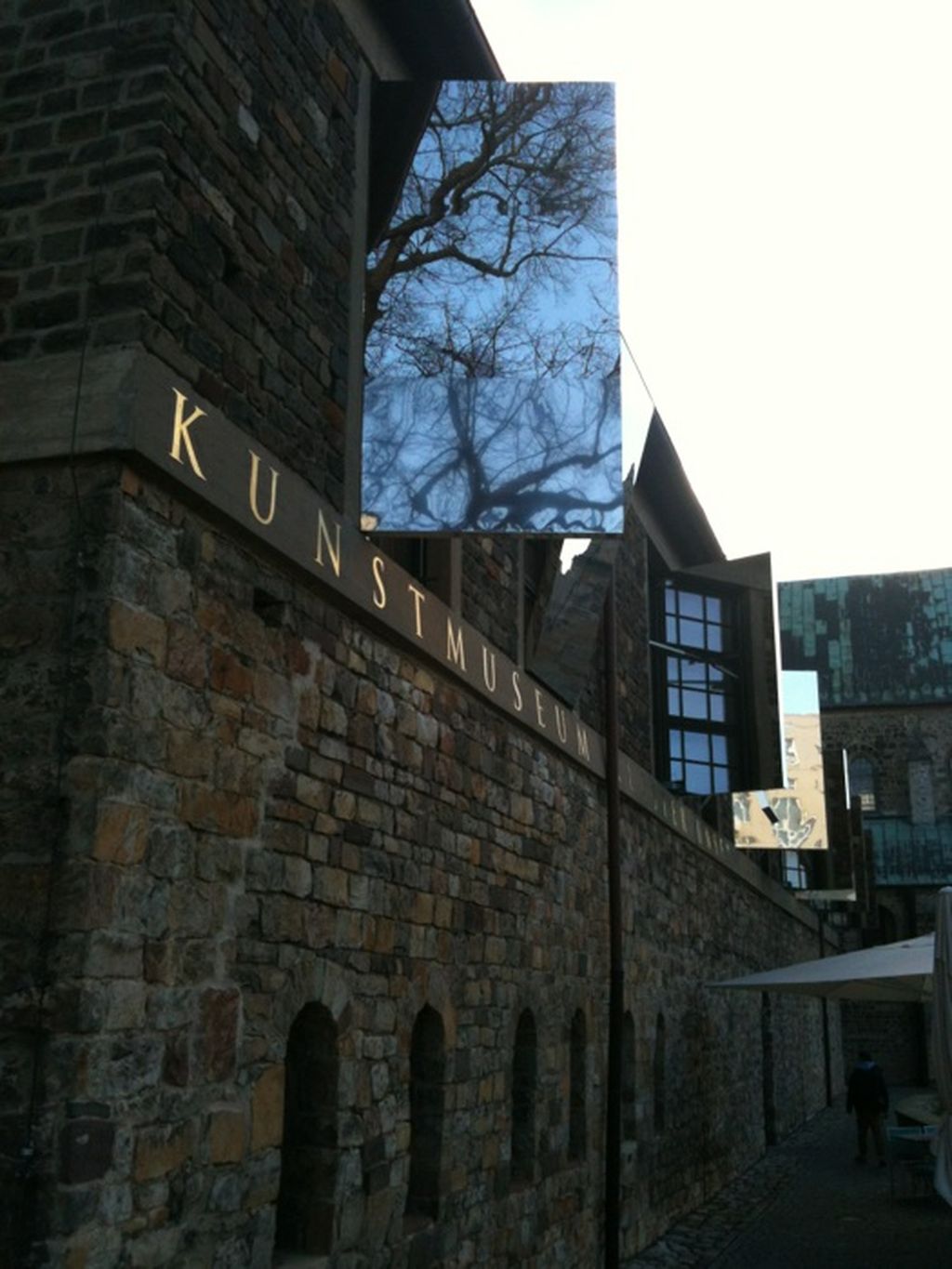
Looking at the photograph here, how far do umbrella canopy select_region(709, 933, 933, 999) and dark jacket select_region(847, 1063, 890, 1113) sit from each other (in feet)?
18.2

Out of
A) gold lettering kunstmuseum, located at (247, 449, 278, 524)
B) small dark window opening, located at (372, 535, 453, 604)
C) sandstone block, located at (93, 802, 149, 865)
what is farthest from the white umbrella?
sandstone block, located at (93, 802, 149, 865)

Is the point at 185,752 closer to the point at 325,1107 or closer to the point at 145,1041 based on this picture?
the point at 145,1041

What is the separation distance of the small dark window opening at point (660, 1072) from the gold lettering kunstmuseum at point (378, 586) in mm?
7785

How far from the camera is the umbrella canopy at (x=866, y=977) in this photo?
10.9 meters

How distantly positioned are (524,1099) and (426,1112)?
6.02 ft

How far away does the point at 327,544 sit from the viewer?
6418 millimetres

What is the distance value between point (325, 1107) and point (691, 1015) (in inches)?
376

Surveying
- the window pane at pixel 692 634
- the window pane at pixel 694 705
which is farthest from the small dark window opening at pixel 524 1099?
the window pane at pixel 692 634

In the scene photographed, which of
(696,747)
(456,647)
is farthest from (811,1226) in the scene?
(456,647)

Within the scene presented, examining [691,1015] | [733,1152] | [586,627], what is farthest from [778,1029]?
[586,627]

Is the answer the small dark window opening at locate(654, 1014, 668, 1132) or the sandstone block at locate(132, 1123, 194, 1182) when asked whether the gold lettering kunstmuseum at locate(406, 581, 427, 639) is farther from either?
the small dark window opening at locate(654, 1014, 668, 1132)

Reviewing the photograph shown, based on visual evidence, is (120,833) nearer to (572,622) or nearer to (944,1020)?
(944,1020)

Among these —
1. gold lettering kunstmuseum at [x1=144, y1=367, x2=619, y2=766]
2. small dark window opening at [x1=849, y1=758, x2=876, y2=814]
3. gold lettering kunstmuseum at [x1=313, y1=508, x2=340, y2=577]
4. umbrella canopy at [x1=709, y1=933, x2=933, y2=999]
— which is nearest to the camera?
gold lettering kunstmuseum at [x1=144, y1=367, x2=619, y2=766]

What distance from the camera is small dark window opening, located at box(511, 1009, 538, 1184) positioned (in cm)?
888
